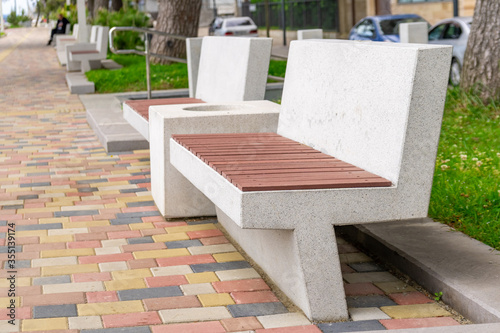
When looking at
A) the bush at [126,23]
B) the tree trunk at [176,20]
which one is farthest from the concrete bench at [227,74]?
the bush at [126,23]

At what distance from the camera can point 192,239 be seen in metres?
4.80

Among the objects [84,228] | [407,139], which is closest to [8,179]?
[84,228]

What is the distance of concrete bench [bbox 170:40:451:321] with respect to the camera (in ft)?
11.1

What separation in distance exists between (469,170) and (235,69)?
6.45 ft

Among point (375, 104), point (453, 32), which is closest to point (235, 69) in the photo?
point (375, 104)

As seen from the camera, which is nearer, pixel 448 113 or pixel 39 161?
pixel 39 161

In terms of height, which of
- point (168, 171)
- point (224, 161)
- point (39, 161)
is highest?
point (224, 161)

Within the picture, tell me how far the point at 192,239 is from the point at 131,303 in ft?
3.87

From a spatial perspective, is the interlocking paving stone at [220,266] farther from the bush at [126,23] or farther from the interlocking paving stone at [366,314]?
the bush at [126,23]

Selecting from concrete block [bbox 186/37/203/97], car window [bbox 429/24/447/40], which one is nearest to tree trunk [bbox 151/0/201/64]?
car window [bbox 429/24/447/40]

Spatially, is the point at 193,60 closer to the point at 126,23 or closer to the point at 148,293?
the point at 148,293

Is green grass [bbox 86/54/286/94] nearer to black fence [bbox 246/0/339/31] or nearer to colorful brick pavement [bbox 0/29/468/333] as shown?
colorful brick pavement [bbox 0/29/468/333]

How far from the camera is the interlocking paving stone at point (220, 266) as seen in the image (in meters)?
4.18

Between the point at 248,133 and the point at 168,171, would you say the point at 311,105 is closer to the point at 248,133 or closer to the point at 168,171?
the point at 248,133
